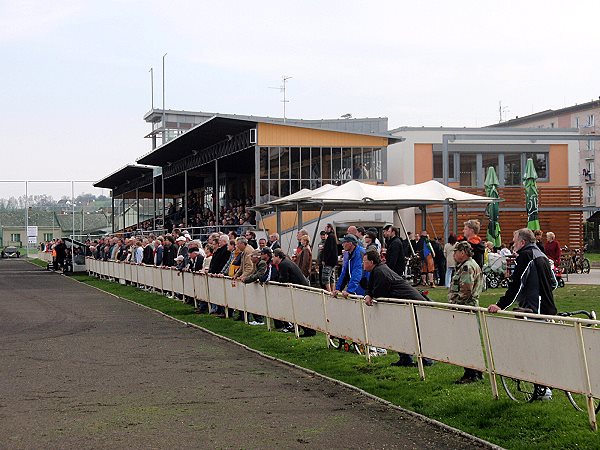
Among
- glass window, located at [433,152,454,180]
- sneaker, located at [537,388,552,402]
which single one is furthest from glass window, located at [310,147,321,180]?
sneaker, located at [537,388,552,402]

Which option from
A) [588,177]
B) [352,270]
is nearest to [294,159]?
[352,270]

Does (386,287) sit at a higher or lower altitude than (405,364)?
higher

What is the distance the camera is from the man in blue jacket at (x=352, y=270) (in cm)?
1515

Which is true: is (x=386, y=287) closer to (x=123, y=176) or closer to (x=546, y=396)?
(x=546, y=396)

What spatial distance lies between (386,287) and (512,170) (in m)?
40.4

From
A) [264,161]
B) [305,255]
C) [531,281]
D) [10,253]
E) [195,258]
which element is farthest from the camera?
[10,253]

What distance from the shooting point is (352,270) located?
50.2 feet

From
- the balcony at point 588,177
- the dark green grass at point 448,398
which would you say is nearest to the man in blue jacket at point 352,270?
the dark green grass at point 448,398

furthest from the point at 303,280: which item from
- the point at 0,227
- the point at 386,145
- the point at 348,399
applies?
the point at 0,227

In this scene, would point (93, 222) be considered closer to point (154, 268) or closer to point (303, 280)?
point (154, 268)

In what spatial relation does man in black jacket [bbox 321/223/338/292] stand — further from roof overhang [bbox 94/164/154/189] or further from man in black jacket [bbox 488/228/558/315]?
roof overhang [bbox 94/164/154/189]

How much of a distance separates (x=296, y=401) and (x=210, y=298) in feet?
38.3

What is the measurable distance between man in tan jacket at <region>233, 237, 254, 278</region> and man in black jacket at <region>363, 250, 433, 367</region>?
7089 millimetres

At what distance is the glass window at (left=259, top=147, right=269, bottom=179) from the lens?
44178 millimetres
